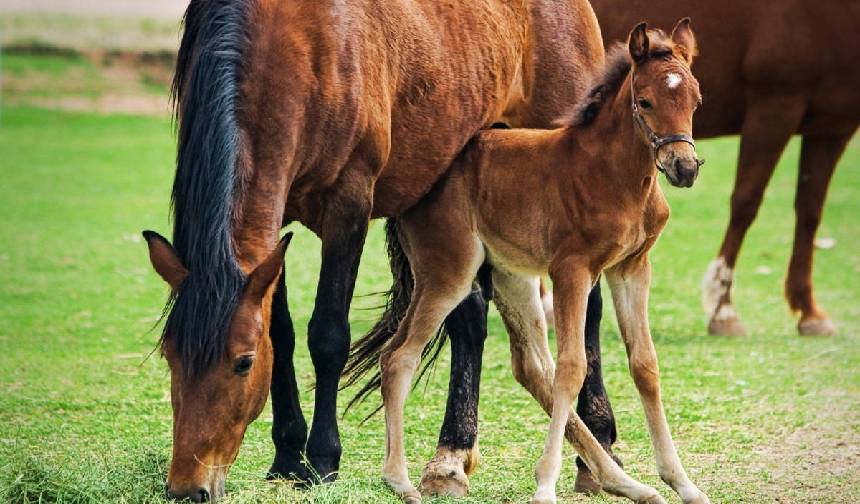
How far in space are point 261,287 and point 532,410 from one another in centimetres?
290

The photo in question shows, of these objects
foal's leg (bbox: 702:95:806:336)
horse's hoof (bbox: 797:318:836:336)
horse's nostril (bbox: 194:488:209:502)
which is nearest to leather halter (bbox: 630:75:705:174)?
horse's nostril (bbox: 194:488:209:502)

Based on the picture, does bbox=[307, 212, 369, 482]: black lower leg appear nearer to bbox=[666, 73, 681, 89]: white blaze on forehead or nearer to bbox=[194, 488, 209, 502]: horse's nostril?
bbox=[194, 488, 209, 502]: horse's nostril

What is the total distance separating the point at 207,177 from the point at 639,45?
1.65 meters

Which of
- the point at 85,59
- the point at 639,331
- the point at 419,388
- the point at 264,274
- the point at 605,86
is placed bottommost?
the point at 85,59

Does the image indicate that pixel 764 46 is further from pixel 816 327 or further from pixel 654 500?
pixel 654 500

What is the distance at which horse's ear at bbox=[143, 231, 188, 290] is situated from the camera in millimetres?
4676

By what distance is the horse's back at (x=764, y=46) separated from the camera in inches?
363

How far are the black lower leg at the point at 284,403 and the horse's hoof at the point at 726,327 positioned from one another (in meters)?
4.42

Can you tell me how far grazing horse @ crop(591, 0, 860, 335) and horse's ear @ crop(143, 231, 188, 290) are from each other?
5091 millimetres

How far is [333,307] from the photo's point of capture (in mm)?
5441

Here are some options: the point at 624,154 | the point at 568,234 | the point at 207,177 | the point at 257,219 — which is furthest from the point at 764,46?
the point at 207,177

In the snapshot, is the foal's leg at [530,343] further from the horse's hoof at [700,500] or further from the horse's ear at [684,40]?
the horse's ear at [684,40]

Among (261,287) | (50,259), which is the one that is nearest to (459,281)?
(261,287)

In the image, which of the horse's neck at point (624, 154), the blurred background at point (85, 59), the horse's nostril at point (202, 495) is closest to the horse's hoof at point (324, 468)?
the horse's nostril at point (202, 495)
